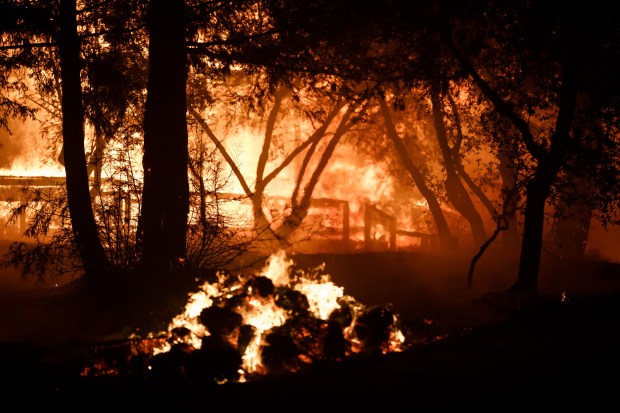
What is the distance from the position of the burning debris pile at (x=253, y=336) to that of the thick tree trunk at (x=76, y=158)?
2.61 meters

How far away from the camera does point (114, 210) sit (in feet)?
33.7

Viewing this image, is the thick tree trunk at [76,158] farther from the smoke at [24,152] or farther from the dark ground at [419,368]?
the smoke at [24,152]

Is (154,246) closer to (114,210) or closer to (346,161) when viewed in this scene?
(114,210)

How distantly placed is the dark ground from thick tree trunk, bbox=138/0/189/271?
1702 millimetres

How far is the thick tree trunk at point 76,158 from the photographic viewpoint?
30.5 ft

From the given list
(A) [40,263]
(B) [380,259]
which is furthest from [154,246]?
(B) [380,259]

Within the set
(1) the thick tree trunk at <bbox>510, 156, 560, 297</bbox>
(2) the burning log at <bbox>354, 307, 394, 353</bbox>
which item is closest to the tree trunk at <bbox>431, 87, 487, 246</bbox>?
(1) the thick tree trunk at <bbox>510, 156, 560, 297</bbox>

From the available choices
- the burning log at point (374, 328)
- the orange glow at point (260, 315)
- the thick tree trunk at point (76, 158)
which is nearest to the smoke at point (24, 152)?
the thick tree trunk at point (76, 158)

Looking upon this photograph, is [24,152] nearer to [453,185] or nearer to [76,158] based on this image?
[453,185]

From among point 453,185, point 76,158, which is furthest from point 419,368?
point 453,185

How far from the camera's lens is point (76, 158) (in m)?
9.45

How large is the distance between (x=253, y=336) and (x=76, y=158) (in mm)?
4665

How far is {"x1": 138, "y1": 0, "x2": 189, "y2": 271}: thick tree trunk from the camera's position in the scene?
10.0m

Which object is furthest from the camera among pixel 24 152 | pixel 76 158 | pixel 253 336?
pixel 24 152
